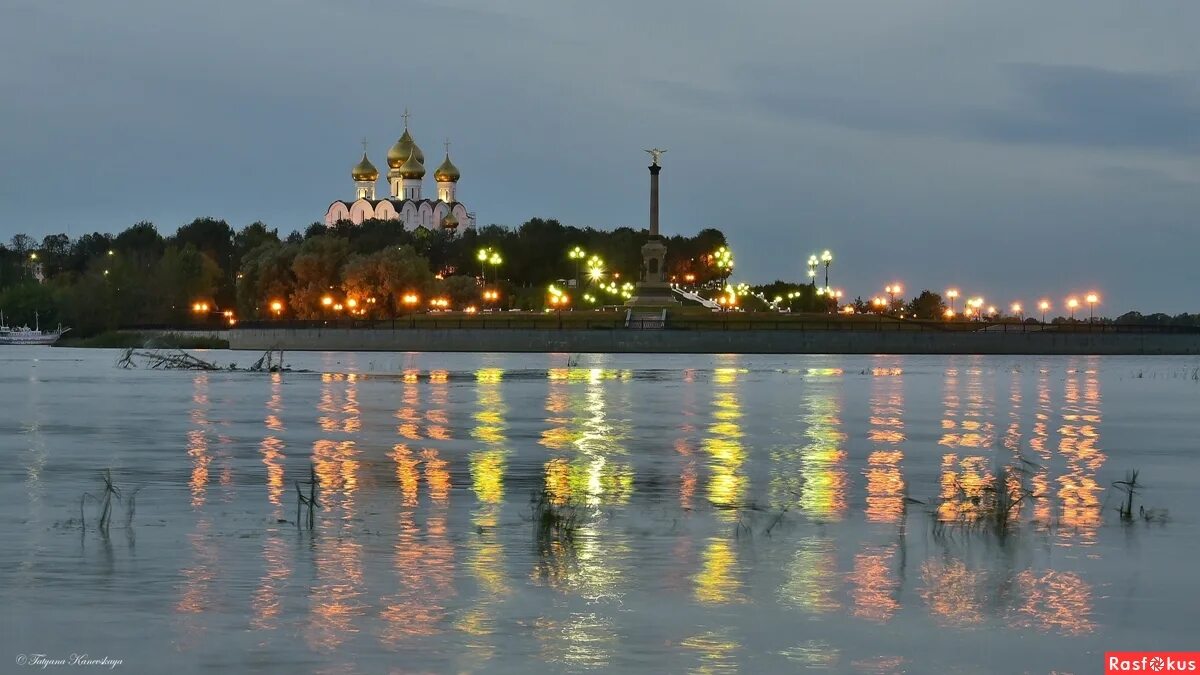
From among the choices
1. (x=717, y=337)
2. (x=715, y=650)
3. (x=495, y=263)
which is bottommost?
(x=715, y=650)

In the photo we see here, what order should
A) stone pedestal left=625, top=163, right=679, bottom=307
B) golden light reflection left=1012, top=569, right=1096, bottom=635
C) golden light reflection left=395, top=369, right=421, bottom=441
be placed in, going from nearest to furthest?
1. golden light reflection left=1012, top=569, right=1096, bottom=635
2. golden light reflection left=395, top=369, right=421, bottom=441
3. stone pedestal left=625, top=163, right=679, bottom=307

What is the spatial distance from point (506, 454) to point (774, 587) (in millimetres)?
14448

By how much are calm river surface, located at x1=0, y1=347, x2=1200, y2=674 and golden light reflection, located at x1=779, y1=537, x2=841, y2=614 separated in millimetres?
47

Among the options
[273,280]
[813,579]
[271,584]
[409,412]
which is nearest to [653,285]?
[273,280]

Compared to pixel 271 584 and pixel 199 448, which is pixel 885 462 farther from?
pixel 271 584

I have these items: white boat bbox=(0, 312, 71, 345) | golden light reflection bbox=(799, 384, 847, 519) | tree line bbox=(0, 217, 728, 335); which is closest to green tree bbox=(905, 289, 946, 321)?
tree line bbox=(0, 217, 728, 335)

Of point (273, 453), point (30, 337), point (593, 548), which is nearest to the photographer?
point (593, 548)

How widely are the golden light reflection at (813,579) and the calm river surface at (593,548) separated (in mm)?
47

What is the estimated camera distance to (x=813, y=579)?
16.0m

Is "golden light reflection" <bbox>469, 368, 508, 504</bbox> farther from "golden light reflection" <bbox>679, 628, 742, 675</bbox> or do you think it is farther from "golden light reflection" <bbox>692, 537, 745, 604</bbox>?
"golden light reflection" <bbox>679, 628, 742, 675</bbox>

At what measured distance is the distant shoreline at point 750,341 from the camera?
118 meters

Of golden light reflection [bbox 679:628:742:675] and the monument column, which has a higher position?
the monument column

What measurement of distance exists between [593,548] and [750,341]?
102m

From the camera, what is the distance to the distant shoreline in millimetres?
118375
